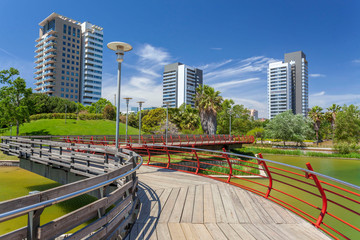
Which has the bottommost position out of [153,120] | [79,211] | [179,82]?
[79,211]

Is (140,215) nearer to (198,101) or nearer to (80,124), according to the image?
(198,101)

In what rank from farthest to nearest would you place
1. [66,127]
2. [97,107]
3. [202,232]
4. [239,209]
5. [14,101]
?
[97,107] → [66,127] → [14,101] → [239,209] → [202,232]

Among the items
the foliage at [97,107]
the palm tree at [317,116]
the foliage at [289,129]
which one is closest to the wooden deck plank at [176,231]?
the foliage at [289,129]

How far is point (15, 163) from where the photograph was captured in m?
22.2

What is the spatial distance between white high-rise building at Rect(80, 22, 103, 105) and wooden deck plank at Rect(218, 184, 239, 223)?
113m

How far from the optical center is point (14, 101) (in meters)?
35.8

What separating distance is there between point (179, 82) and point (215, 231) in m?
141

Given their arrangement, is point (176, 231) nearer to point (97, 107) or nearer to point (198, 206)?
point (198, 206)

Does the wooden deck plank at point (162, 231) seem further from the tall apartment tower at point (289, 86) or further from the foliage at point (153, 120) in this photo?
the tall apartment tower at point (289, 86)

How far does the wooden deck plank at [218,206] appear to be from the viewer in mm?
4574

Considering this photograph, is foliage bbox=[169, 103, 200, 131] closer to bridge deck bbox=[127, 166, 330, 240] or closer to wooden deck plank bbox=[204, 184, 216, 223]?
bridge deck bbox=[127, 166, 330, 240]

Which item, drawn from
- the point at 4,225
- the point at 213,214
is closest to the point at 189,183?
the point at 213,214

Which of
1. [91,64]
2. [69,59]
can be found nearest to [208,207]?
[69,59]

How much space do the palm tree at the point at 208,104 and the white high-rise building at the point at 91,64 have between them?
81.7 metres
